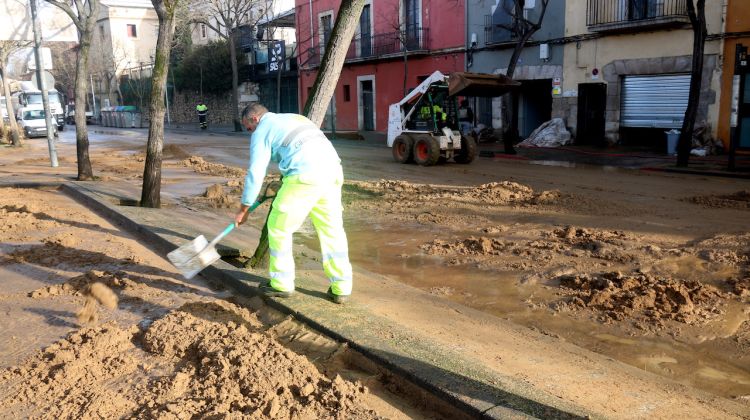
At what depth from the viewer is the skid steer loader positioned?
14788mm

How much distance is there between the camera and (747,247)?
6508 mm

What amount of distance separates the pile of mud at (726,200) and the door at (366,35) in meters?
20.8

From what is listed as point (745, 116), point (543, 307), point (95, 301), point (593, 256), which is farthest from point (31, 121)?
point (543, 307)

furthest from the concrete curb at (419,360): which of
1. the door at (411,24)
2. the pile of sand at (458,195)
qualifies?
the door at (411,24)

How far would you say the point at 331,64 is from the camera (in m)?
5.95

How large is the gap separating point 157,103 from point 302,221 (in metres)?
5.39

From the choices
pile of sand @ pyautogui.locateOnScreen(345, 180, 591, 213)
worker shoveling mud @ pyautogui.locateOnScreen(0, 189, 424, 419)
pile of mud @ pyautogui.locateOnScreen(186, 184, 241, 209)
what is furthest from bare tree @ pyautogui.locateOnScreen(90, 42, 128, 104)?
worker shoveling mud @ pyautogui.locateOnScreen(0, 189, 424, 419)

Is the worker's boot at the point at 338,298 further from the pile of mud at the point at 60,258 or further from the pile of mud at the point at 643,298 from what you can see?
the pile of mud at the point at 60,258

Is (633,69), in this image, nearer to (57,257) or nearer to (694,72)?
(694,72)

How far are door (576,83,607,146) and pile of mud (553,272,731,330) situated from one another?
630 inches

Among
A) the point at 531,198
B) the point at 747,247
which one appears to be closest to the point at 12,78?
the point at 531,198

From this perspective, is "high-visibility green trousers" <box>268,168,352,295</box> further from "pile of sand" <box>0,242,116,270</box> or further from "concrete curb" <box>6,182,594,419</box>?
"pile of sand" <box>0,242,116,270</box>

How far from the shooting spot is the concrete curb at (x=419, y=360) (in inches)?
122

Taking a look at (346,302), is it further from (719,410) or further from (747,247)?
(747,247)
